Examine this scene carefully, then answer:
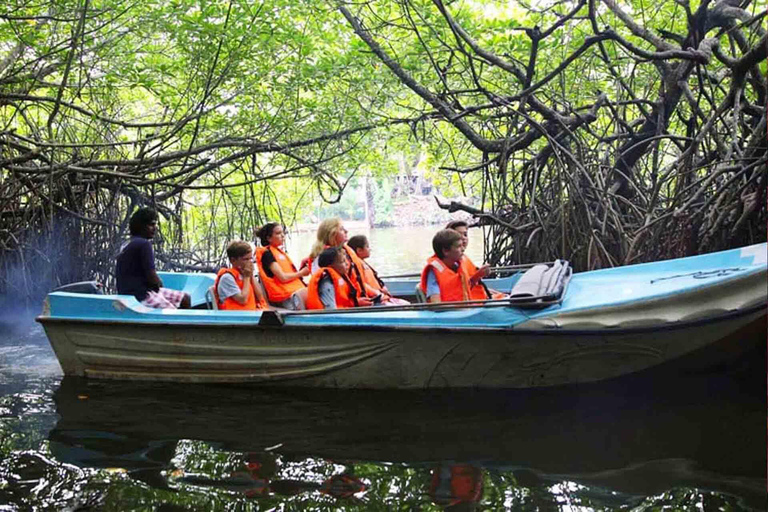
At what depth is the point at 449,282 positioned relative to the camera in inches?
183

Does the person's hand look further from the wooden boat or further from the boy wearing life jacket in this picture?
the wooden boat

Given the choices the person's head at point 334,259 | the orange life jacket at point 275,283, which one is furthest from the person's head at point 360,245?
the person's head at point 334,259

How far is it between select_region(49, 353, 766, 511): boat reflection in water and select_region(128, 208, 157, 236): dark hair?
1042 mm

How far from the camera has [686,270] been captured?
14.5ft

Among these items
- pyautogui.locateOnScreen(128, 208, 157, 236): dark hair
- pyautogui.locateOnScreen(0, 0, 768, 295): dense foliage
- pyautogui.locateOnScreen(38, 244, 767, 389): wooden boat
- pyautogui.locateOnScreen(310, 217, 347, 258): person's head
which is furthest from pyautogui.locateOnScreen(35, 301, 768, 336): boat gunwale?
pyautogui.locateOnScreen(0, 0, 768, 295): dense foliage

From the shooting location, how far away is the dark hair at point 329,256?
15.5ft

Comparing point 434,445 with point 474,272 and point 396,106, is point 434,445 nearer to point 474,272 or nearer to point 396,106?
point 474,272

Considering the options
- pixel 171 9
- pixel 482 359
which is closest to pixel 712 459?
pixel 482 359

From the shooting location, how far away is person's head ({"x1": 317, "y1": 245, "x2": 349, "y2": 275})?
4723mm

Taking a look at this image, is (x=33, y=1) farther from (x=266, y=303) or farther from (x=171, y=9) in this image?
(x=266, y=303)

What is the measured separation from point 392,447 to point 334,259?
1.45 metres

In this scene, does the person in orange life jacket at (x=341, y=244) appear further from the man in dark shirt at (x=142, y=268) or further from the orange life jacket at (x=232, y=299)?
the man in dark shirt at (x=142, y=268)

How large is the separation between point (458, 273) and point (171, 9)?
148 inches

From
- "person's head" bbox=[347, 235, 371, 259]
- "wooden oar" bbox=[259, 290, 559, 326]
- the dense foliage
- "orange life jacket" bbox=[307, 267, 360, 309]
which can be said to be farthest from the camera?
the dense foliage
